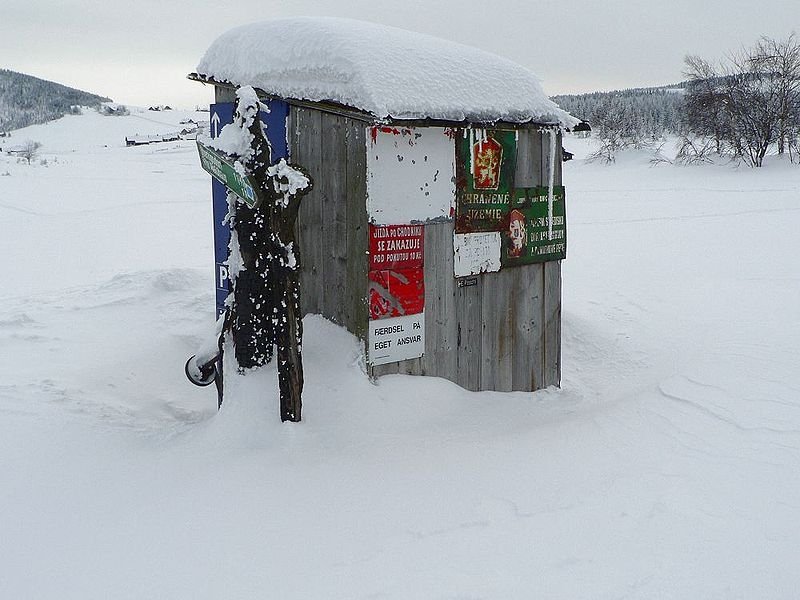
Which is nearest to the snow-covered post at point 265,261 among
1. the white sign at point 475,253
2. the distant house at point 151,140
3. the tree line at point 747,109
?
the white sign at point 475,253

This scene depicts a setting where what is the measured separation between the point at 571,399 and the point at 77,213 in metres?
15.2

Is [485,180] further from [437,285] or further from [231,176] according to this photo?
[231,176]

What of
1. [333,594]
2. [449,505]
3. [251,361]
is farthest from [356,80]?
[333,594]

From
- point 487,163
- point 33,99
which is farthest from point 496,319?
point 33,99

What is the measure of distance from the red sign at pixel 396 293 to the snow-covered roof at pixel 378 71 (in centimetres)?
105

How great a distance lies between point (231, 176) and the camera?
14.6 feet

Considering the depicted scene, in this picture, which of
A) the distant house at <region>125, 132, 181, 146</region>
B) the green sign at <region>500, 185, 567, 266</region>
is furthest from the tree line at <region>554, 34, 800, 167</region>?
the distant house at <region>125, 132, 181, 146</region>

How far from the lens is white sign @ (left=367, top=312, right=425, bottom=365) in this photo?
16.1ft

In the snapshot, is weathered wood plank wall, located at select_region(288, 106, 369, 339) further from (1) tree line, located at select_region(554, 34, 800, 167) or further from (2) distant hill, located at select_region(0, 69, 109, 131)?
(2) distant hill, located at select_region(0, 69, 109, 131)

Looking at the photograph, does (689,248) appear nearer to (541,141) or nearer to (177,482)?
(541,141)

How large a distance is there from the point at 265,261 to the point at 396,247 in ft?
3.07

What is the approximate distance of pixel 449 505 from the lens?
3.95m

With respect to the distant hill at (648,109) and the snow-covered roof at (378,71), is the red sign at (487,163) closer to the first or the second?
the snow-covered roof at (378,71)

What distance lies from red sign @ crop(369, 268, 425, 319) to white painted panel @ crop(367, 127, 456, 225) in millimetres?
359
